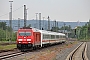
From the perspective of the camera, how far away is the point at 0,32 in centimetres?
8956

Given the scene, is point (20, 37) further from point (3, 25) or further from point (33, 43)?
point (3, 25)

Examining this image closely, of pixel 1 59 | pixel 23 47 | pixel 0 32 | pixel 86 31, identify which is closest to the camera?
pixel 1 59

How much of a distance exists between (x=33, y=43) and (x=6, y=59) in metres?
12.4

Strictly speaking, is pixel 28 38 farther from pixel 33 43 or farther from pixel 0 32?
pixel 0 32

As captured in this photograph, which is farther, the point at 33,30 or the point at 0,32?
the point at 0,32

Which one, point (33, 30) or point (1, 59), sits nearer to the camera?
point (1, 59)

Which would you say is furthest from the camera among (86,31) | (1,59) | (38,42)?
(86,31)

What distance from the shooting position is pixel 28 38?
115ft

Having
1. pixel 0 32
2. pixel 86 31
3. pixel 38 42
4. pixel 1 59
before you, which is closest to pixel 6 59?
pixel 1 59

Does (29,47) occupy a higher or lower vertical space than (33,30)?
lower

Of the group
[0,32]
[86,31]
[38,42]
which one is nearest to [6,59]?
[38,42]

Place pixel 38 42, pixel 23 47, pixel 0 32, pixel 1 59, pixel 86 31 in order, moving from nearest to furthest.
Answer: pixel 1 59 < pixel 23 47 < pixel 38 42 < pixel 0 32 < pixel 86 31

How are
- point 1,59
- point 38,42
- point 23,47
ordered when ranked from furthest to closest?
point 38,42, point 23,47, point 1,59

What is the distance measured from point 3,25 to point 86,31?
45057mm
